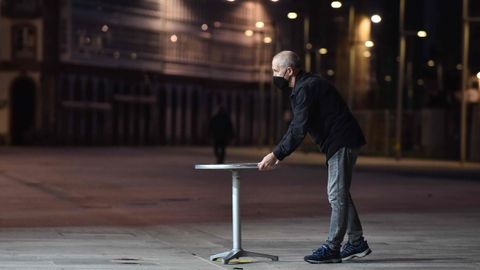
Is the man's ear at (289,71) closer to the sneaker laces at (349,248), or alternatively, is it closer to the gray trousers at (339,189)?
the gray trousers at (339,189)

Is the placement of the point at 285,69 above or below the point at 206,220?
above

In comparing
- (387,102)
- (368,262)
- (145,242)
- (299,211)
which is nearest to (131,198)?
(299,211)

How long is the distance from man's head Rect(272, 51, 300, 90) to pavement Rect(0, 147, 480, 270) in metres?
1.72

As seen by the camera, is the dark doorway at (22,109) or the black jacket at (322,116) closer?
the black jacket at (322,116)

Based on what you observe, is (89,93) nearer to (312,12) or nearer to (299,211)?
(312,12)

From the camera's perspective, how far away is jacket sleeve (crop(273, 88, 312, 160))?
11578mm

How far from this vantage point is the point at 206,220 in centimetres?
1794

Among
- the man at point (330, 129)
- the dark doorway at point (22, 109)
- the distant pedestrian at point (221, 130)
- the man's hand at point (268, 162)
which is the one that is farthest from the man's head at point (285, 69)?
the dark doorway at point (22, 109)

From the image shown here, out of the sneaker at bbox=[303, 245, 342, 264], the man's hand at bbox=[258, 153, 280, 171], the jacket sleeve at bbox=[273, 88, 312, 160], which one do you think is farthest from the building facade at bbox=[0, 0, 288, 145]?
the man's hand at bbox=[258, 153, 280, 171]

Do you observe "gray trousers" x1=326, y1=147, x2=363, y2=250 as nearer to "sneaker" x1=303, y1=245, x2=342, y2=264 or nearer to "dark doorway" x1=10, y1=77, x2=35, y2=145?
"sneaker" x1=303, y1=245, x2=342, y2=264

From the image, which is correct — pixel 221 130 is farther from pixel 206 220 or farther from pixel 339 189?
pixel 339 189

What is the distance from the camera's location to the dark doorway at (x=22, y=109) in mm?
77375

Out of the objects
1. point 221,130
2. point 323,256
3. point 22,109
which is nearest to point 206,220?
point 323,256

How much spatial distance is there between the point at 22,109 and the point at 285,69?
68.1 m
